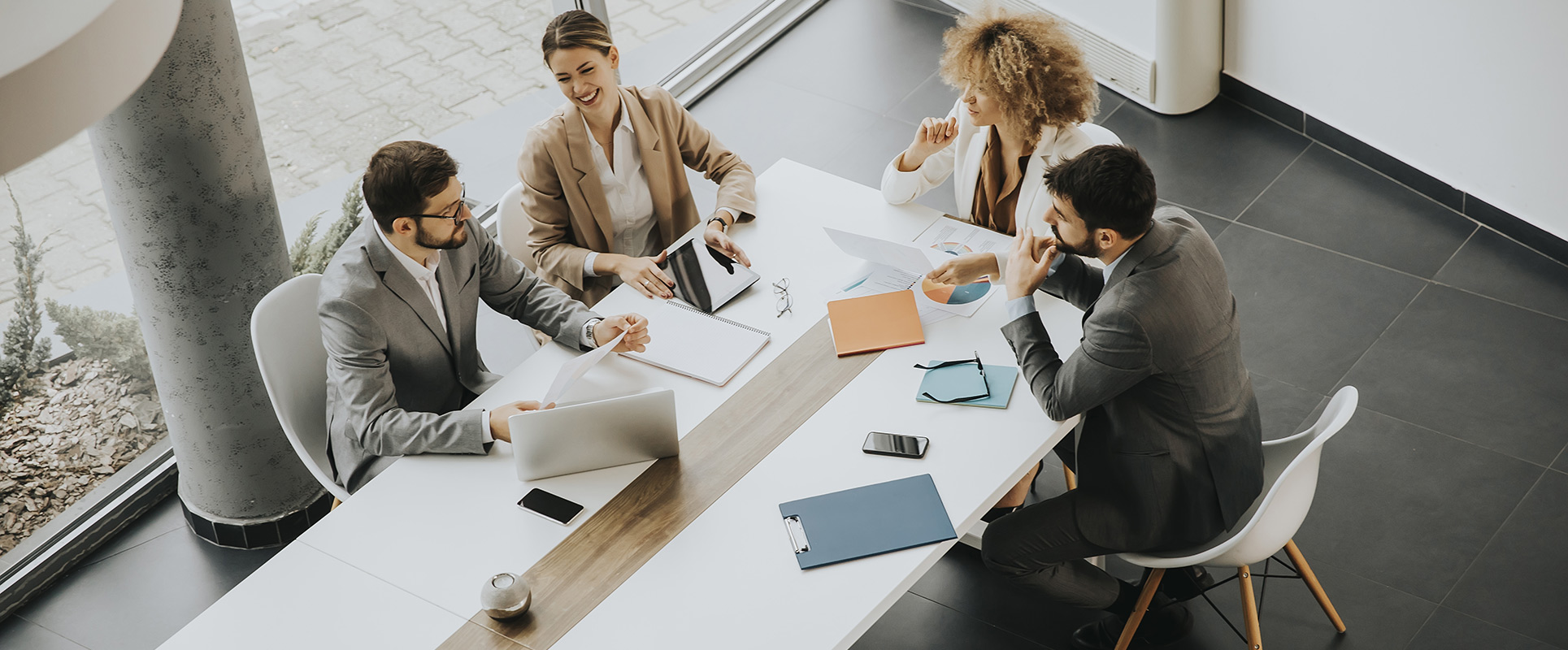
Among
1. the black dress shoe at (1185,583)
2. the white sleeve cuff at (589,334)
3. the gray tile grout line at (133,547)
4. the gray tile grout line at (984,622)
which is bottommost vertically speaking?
the gray tile grout line at (984,622)

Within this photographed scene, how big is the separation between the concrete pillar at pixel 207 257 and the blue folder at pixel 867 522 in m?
1.82

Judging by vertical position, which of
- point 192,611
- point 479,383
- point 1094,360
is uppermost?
point 1094,360

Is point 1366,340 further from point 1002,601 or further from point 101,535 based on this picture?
point 101,535

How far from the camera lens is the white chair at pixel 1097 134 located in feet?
11.0

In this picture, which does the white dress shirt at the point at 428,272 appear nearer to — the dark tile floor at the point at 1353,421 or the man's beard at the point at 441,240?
the man's beard at the point at 441,240

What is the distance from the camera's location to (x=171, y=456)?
4.10 m

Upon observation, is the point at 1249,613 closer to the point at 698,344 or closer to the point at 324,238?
the point at 698,344

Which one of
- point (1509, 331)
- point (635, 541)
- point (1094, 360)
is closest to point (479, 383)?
point (635, 541)

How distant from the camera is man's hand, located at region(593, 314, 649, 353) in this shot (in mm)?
3096

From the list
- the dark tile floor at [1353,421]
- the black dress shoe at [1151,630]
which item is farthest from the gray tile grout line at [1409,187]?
the black dress shoe at [1151,630]

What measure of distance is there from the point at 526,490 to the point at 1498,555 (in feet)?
8.76

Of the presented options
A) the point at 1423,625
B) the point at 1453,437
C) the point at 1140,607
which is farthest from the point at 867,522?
the point at 1453,437

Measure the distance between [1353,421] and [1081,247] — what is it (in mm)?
1718

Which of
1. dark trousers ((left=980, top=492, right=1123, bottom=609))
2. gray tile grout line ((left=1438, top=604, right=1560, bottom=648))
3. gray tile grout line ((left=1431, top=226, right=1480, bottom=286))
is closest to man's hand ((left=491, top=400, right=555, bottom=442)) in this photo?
dark trousers ((left=980, top=492, right=1123, bottom=609))
